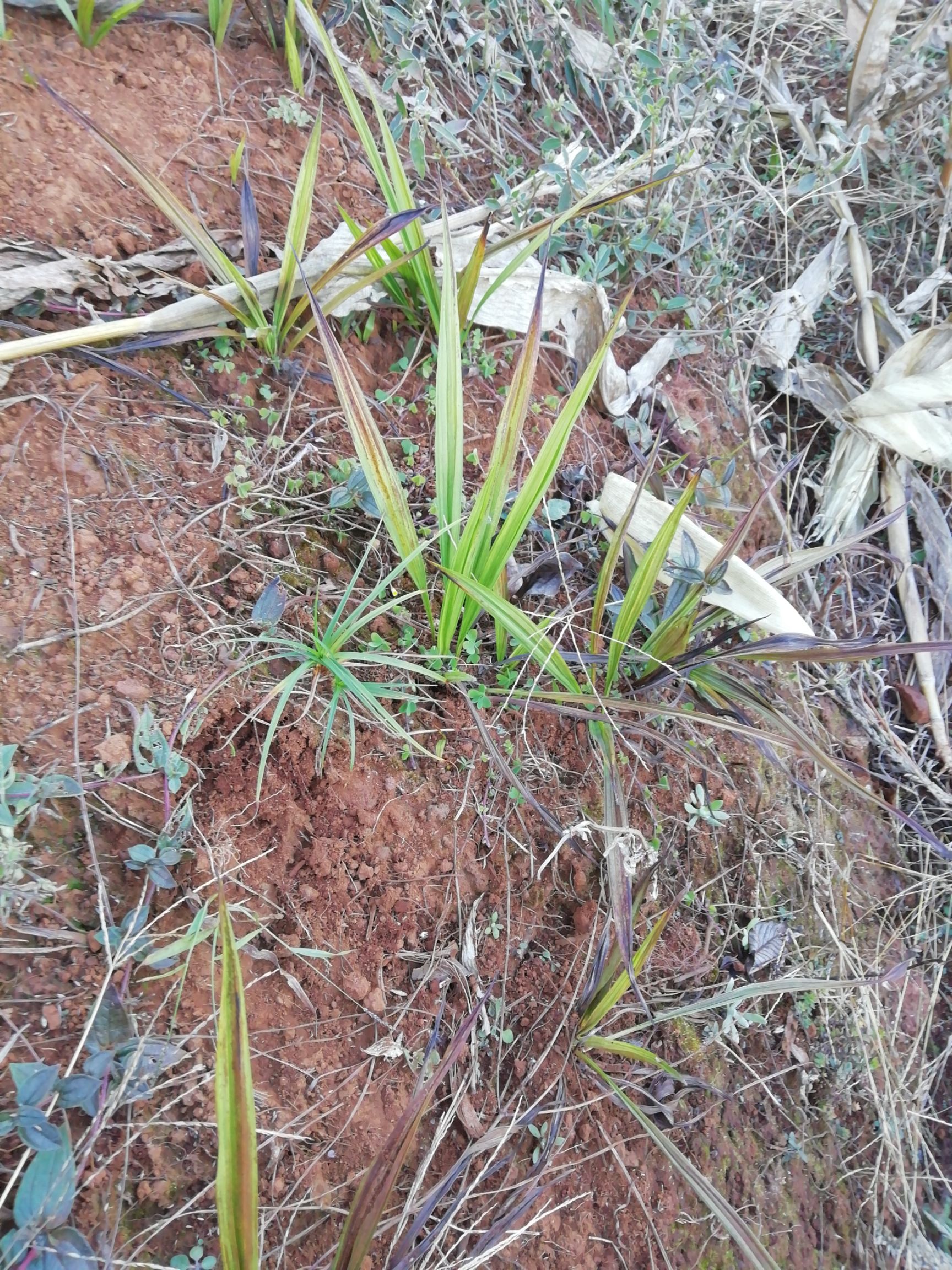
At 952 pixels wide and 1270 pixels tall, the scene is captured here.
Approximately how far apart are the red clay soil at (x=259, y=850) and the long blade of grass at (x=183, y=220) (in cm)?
12

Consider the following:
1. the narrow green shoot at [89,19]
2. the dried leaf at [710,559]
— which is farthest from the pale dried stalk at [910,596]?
the narrow green shoot at [89,19]

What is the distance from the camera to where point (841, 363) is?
5.95ft

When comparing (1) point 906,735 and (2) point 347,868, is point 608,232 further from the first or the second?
(2) point 347,868

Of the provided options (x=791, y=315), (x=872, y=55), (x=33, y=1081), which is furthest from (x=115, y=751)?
(x=872, y=55)

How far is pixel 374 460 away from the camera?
1039 millimetres

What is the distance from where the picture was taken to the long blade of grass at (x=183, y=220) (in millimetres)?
1003

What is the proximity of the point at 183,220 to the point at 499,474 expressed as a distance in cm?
58

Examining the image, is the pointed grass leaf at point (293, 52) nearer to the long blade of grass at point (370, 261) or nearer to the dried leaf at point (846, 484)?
the long blade of grass at point (370, 261)

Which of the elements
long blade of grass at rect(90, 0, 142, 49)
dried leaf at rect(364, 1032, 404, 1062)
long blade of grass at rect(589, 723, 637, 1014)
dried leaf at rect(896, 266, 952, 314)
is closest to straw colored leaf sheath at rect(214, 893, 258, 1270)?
dried leaf at rect(364, 1032, 404, 1062)

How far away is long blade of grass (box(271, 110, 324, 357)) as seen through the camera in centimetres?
111

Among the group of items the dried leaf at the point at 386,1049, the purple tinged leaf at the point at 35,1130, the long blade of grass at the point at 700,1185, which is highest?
the purple tinged leaf at the point at 35,1130

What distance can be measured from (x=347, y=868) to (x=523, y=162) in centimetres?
149

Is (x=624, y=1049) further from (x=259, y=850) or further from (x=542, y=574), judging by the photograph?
(x=542, y=574)

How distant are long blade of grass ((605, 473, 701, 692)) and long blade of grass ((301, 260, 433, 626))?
0.96ft
